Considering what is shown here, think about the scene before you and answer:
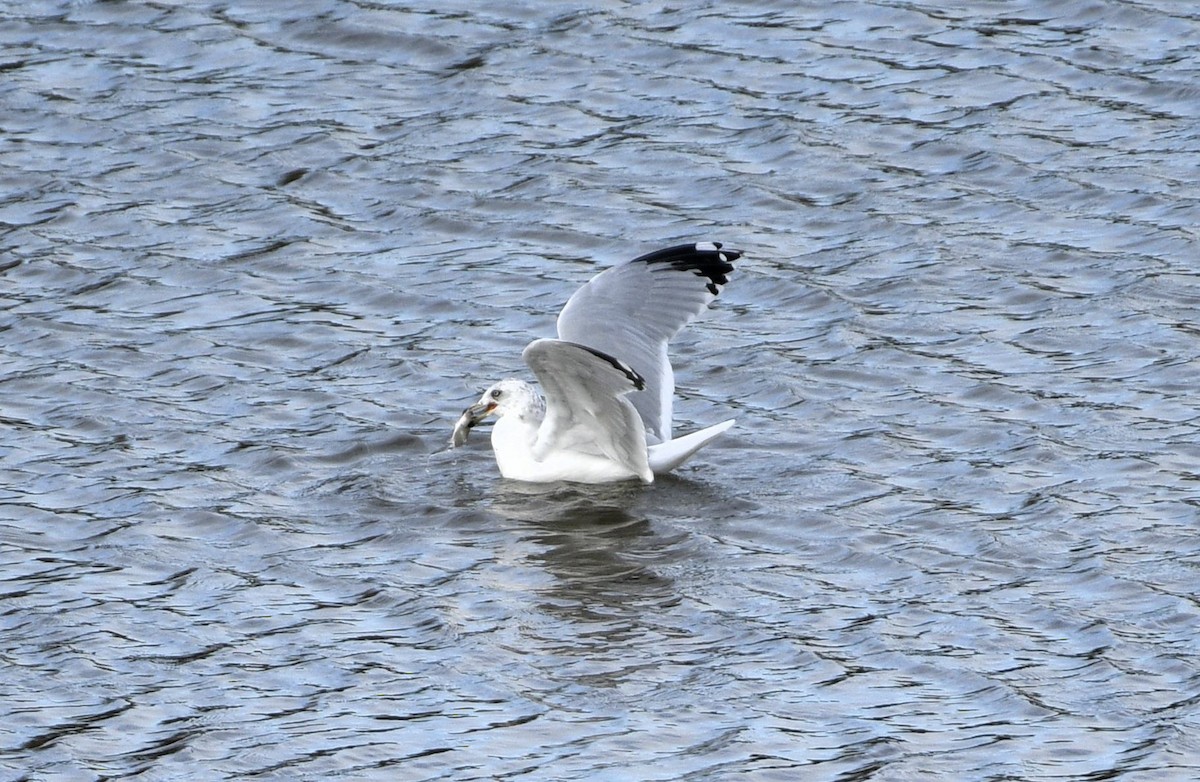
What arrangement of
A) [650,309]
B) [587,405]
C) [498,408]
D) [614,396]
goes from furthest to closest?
[650,309], [498,408], [587,405], [614,396]

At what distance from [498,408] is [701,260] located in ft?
4.29

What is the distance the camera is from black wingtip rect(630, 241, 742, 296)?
38.8 ft

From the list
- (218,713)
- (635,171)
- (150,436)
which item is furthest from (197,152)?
(218,713)

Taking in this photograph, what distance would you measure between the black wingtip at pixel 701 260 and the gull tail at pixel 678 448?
0.87 metres

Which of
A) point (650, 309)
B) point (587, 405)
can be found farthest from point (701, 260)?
point (587, 405)

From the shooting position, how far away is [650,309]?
1206cm

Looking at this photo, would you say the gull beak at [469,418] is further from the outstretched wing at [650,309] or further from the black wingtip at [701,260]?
the black wingtip at [701,260]

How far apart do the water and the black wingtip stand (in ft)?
2.61

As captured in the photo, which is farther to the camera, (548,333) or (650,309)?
(548,333)

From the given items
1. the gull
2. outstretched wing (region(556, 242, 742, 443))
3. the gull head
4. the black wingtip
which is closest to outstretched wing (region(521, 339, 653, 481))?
the gull

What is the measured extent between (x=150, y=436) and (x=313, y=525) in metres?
1.47

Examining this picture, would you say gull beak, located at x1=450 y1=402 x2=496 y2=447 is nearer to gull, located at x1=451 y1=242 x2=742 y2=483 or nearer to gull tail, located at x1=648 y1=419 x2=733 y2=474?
gull, located at x1=451 y1=242 x2=742 y2=483

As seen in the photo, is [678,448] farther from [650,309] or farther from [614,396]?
[650,309]

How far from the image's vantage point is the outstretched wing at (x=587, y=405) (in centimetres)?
1068
